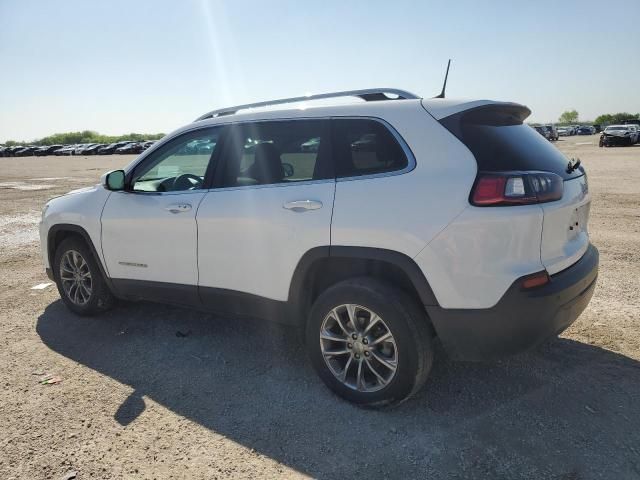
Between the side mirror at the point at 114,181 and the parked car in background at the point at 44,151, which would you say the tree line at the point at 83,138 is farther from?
the side mirror at the point at 114,181

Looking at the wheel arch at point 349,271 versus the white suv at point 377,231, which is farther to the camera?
the wheel arch at point 349,271

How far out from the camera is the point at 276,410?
303 centimetres

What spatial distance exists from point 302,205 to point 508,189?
1225 millimetres

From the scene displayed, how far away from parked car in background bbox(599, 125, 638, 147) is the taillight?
39.7m

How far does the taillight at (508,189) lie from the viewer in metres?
2.50

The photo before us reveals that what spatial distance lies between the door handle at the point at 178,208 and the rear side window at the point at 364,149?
126 cm

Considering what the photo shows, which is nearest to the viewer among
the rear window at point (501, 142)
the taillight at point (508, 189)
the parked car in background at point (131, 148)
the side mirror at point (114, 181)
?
the taillight at point (508, 189)

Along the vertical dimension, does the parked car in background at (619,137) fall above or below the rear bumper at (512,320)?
below

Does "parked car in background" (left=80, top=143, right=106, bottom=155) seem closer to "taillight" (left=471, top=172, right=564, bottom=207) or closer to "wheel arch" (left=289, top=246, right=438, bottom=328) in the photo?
"wheel arch" (left=289, top=246, right=438, bottom=328)

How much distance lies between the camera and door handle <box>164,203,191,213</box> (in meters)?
3.61

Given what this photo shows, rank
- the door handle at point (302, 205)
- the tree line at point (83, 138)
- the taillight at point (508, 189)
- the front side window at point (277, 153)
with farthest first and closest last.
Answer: the tree line at point (83, 138), the front side window at point (277, 153), the door handle at point (302, 205), the taillight at point (508, 189)

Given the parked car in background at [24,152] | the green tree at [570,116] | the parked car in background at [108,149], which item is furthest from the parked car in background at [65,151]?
the green tree at [570,116]

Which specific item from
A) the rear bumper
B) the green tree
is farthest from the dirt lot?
the green tree

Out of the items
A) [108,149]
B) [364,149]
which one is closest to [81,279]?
[364,149]
